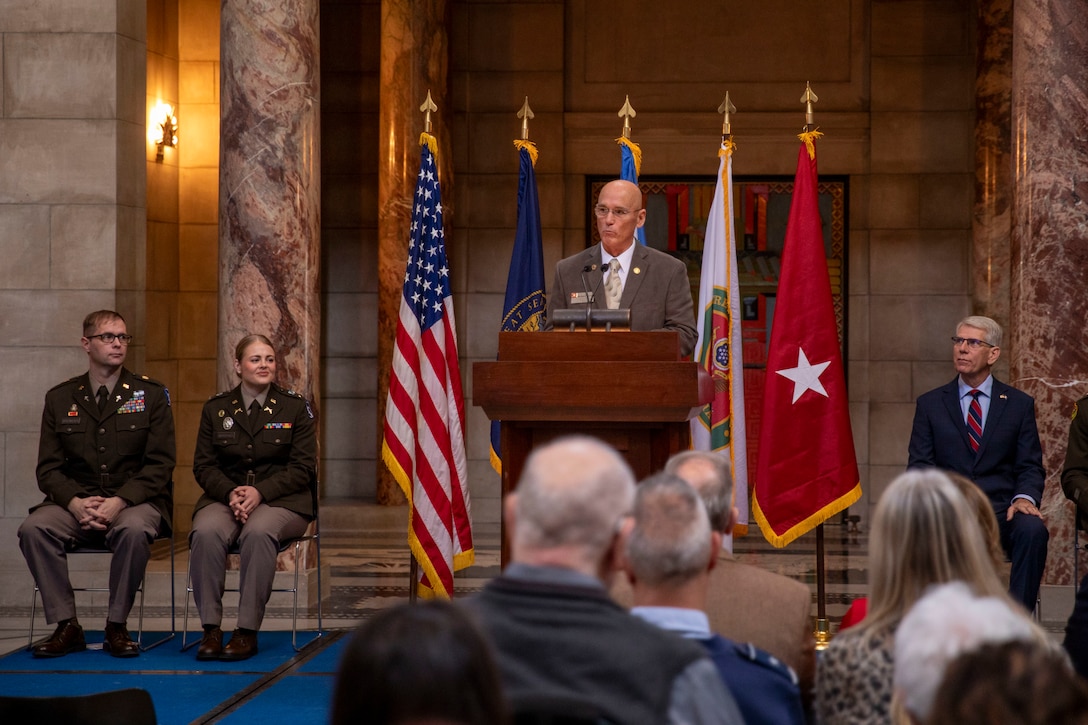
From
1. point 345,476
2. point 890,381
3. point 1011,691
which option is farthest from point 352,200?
point 1011,691

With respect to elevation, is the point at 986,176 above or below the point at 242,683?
Result: above

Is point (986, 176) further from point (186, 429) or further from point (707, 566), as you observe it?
point (707, 566)

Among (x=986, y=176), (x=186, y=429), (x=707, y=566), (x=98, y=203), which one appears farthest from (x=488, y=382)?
(x=986, y=176)

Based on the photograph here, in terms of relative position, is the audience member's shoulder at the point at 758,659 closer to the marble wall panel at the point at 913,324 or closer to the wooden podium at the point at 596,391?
the wooden podium at the point at 596,391

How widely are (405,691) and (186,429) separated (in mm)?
9963

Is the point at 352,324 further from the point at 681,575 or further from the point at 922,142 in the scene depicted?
the point at 681,575

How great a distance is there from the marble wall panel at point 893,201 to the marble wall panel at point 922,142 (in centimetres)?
8

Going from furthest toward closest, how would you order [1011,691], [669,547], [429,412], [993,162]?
[993,162] < [429,412] < [669,547] < [1011,691]

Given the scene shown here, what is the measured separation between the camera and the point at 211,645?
6.41 m

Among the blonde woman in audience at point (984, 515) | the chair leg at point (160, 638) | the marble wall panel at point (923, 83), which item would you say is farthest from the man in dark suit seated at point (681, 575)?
the marble wall panel at point (923, 83)

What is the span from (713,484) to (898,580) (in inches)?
25.6

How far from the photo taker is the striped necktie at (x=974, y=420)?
21.7 feet

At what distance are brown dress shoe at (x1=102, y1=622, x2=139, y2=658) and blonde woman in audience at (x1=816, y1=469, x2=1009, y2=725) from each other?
4.57 m

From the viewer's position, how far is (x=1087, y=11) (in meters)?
7.60
